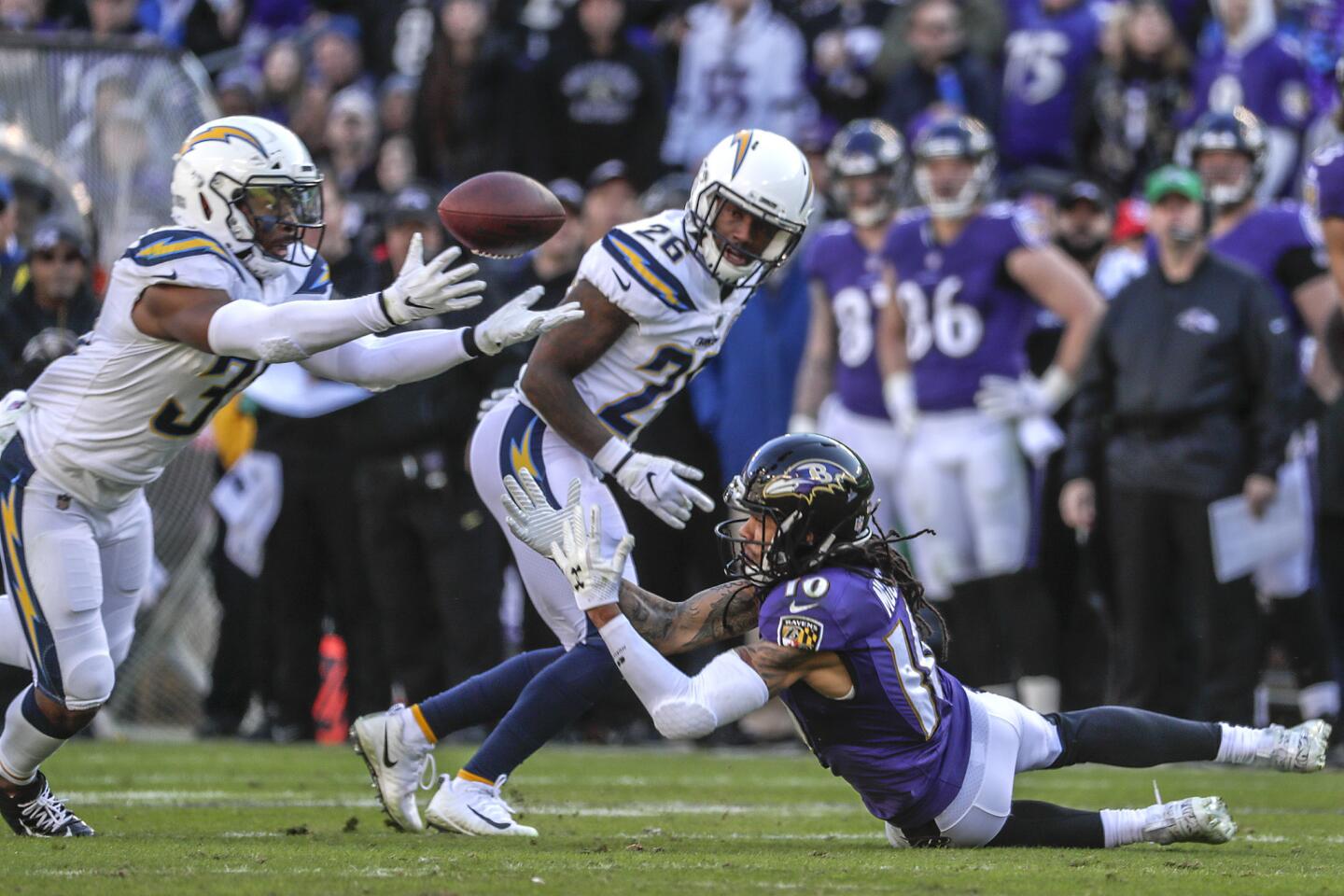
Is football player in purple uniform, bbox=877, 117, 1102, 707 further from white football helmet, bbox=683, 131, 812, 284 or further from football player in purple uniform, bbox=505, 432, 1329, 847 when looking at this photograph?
football player in purple uniform, bbox=505, 432, 1329, 847

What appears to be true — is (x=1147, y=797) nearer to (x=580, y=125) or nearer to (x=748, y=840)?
(x=748, y=840)

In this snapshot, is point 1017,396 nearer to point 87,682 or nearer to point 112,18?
point 87,682

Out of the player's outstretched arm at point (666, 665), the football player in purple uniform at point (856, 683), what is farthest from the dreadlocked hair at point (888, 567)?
the player's outstretched arm at point (666, 665)

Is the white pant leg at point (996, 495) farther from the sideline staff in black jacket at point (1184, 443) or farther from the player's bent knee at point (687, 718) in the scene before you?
the player's bent knee at point (687, 718)

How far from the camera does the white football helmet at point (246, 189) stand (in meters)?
5.26

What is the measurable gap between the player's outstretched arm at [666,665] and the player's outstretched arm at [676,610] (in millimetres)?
183

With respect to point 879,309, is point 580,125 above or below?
above

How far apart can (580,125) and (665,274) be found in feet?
17.7

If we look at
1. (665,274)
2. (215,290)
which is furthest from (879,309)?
(215,290)

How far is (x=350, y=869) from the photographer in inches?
171

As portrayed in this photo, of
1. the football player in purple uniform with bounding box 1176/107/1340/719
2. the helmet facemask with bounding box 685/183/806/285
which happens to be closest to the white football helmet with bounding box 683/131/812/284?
the helmet facemask with bounding box 685/183/806/285

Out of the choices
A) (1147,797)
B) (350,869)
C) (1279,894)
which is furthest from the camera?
(1147,797)

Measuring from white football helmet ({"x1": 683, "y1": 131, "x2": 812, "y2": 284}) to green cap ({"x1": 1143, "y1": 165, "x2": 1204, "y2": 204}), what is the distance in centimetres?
283

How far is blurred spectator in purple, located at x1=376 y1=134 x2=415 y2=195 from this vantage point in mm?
10727
